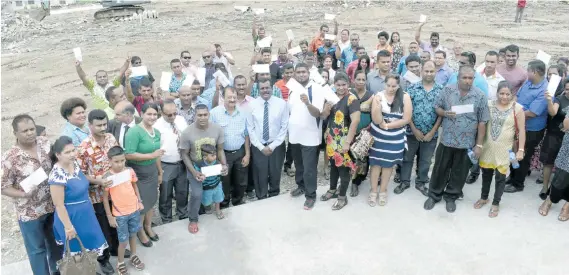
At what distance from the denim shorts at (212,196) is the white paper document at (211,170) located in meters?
0.36

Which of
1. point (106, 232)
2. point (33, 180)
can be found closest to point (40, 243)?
point (106, 232)

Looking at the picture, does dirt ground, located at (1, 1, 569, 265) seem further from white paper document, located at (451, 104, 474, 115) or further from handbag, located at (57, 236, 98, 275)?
white paper document, located at (451, 104, 474, 115)

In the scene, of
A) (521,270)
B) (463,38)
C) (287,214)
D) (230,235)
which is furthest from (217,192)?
(463,38)

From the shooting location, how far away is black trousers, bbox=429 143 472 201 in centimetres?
529

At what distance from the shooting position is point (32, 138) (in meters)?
3.87

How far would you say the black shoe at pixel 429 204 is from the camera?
18.0 feet

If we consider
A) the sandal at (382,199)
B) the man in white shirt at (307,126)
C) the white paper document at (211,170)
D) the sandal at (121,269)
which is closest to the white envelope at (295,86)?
the man in white shirt at (307,126)

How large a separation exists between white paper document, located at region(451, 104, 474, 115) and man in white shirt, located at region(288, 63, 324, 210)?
4.97ft

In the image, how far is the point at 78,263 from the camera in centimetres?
379

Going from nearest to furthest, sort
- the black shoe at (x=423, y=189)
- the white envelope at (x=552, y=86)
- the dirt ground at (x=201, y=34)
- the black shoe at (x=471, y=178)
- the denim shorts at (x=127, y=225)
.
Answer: the denim shorts at (x=127, y=225), the white envelope at (x=552, y=86), the black shoe at (x=423, y=189), the black shoe at (x=471, y=178), the dirt ground at (x=201, y=34)

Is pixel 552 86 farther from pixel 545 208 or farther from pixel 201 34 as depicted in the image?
pixel 201 34

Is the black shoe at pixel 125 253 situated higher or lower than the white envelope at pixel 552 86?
lower

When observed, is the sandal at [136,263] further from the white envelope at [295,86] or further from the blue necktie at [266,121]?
the white envelope at [295,86]

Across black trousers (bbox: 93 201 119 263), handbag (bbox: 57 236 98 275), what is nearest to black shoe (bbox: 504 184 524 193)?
black trousers (bbox: 93 201 119 263)
